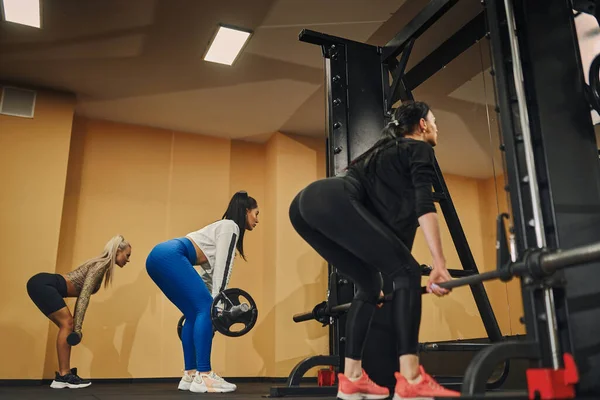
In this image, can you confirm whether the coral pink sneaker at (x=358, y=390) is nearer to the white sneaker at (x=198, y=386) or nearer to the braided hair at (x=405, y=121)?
the braided hair at (x=405, y=121)

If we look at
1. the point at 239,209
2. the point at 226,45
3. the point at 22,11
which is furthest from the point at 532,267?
the point at 22,11

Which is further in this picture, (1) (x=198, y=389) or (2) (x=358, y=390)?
(1) (x=198, y=389)

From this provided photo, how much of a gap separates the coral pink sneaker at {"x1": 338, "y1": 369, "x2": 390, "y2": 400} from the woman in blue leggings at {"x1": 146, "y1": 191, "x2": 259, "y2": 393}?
1334 mm

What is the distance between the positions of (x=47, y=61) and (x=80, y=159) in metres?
1.09

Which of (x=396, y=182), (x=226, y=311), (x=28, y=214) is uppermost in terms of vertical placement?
(x=28, y=214)

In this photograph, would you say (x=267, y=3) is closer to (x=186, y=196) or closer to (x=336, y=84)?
(x=336, y=84)

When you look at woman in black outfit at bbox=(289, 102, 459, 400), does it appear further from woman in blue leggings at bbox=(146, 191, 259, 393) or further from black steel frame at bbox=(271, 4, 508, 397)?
woman in blue leggings at bbox=(146, 191, 259, 393)

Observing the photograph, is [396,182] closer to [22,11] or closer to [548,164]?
[548,164]

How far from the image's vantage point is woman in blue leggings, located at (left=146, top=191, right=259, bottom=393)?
3.04m

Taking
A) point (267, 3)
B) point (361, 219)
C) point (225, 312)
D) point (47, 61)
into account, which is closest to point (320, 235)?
point (361, 219)

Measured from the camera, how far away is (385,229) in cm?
179

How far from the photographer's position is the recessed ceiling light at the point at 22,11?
12.0ft

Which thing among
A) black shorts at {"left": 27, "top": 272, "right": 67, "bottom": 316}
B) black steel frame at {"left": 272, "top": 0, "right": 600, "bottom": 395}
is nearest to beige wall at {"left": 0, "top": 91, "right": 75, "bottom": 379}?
black shorts at {"left": 27, "top": 272, "right": 67, "bottom": 316}

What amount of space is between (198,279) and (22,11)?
225 centimetres
